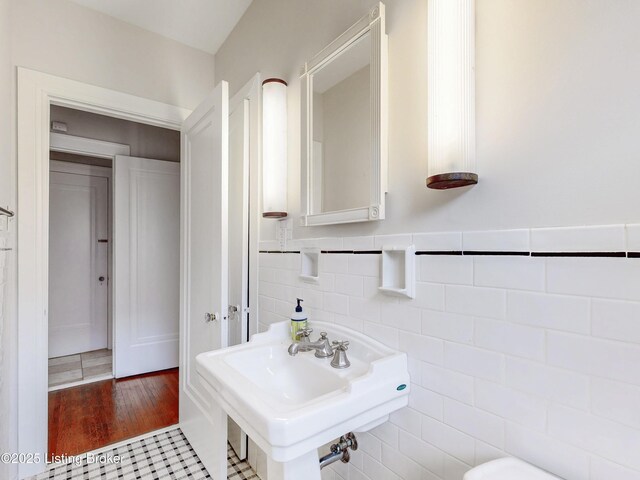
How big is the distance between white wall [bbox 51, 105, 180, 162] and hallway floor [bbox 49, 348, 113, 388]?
6.73 feet

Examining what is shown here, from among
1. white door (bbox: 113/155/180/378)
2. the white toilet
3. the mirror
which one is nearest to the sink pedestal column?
the white toilet

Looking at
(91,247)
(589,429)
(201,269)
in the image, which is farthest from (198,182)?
(91,247)

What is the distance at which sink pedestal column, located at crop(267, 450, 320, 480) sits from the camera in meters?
0.86

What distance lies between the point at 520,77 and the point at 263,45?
4.62ft

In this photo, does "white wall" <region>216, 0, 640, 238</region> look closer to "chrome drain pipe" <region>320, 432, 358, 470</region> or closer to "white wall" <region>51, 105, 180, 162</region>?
"chrome drain pipe" <region>320, 432, 358, 470</region>

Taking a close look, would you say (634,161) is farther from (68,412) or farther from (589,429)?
(68,412)

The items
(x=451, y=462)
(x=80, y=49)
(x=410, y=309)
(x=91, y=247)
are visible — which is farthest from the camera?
(x=91, y=247)

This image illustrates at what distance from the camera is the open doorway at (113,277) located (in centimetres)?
248

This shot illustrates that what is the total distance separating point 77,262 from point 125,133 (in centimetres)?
154

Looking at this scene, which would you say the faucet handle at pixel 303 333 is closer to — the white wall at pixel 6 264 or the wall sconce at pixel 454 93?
the wall sconce at pixel 454 93

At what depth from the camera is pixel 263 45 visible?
173cm

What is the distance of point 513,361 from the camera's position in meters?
0.74

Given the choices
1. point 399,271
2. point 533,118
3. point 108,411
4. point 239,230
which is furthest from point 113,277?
point 533,118

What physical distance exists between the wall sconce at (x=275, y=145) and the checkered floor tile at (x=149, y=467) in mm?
1406
